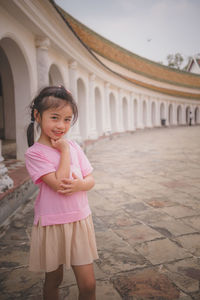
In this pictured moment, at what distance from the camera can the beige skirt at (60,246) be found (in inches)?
59.3

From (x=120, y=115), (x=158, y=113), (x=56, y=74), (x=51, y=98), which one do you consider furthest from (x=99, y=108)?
(x=158, y=113)

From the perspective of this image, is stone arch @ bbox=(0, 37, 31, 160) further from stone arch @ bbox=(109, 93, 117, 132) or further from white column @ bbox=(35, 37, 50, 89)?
stone arch @ bbox=(109, 93, 117, 132)

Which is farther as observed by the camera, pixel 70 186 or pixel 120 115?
pixel 120 115

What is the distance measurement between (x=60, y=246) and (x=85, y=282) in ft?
0.86

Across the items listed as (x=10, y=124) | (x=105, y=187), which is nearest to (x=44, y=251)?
(x=105, y=187)

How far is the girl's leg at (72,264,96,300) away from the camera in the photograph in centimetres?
150

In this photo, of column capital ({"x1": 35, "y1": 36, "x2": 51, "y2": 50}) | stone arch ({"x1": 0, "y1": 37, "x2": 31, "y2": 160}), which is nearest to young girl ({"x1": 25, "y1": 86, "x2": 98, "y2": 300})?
stone arch ({"x1": 0, "y1": 37, "x2": 31, "y2": 160})

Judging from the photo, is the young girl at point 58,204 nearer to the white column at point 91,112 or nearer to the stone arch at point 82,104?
the stone arch at point 82,104

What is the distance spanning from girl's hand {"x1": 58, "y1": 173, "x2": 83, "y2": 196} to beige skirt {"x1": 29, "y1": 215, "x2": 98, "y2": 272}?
21 cm

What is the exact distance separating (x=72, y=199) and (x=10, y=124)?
9626 mm

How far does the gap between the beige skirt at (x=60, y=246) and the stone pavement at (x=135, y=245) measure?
0.58 meters

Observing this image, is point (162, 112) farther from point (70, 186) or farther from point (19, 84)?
point (70, 186)

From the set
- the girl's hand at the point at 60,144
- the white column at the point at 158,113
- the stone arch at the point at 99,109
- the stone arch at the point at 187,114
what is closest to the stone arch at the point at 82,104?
the stone arch at the point at 99,109

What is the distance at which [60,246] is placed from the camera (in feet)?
5.06
